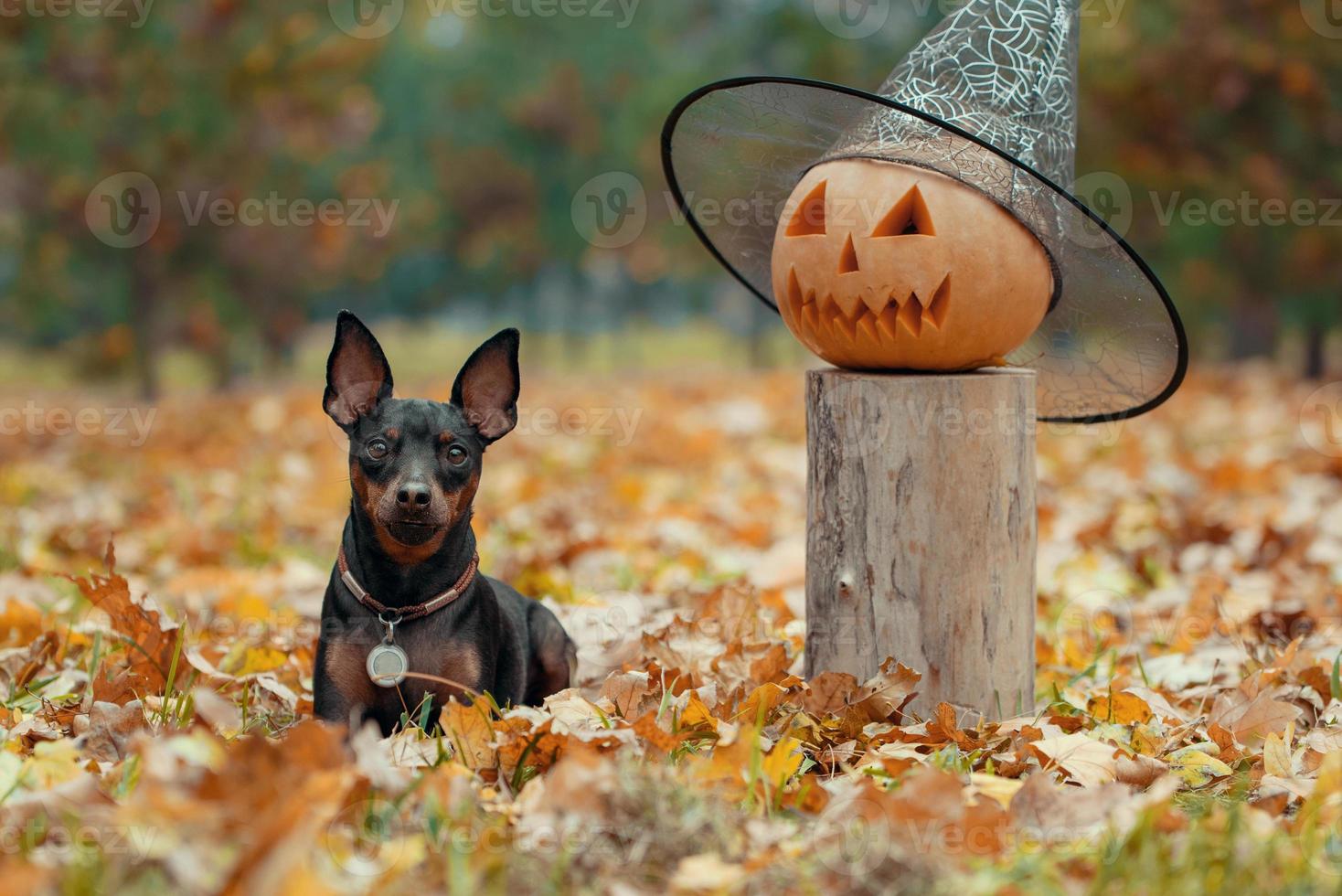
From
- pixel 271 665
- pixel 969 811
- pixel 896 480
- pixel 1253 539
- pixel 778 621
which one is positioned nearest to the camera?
pixel 969 811

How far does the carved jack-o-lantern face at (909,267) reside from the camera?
299 centimetres

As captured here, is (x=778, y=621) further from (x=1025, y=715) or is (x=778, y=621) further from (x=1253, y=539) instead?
(x=1253, y=539)

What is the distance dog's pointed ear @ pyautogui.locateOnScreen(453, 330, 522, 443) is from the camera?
296cm

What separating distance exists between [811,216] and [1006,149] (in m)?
0.52

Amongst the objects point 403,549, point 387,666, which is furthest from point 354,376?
point 387,666

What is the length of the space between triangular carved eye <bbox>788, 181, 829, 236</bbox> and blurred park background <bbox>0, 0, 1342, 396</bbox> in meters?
6.66

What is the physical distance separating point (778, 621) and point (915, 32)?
1683cm

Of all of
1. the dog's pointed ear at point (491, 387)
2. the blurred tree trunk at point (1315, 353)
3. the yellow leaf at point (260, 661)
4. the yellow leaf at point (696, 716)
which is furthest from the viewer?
the blurred tree trunk at point (1315, 353)

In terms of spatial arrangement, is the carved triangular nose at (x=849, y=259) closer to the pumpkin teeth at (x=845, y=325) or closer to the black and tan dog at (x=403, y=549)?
the pumpkin teeth at (x=845, y=325)

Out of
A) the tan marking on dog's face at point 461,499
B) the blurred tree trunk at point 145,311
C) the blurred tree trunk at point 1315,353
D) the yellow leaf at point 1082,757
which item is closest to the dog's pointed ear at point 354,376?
the tan marking on dog's face at point 461,499

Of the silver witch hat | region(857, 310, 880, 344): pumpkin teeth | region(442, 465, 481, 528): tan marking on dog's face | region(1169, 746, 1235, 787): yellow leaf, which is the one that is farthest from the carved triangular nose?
region(1169, 746, 1235, 787): yellow leaf

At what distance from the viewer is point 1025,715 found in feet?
10.3

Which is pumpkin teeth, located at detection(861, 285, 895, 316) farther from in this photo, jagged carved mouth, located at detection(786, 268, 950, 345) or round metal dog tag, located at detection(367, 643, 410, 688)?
round metal dog tag, located at detection(367, 643, 410, 688)

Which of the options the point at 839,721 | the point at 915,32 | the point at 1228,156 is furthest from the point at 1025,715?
the point at 915,32
